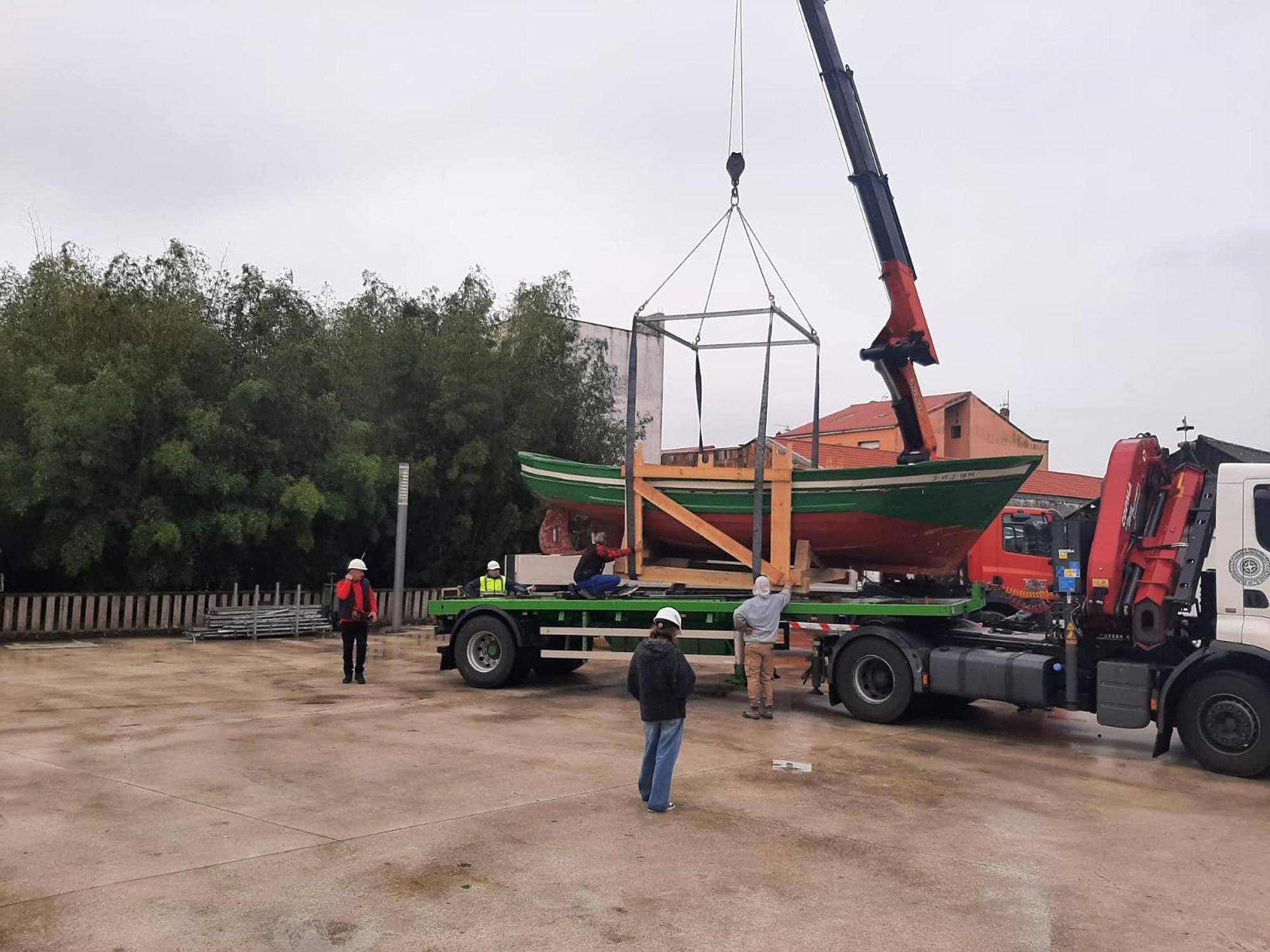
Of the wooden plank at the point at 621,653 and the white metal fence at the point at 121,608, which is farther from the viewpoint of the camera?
the white metal fence at the point at 121,608

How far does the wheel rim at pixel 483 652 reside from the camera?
12.5 meters

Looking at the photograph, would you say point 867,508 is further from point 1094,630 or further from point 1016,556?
point 1016,556

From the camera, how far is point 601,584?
12289mm

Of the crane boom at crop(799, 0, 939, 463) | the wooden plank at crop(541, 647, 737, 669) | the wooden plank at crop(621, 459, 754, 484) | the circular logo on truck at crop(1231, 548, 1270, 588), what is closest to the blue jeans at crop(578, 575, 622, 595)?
the wooden plank at crop(541, 647, 737, 669)

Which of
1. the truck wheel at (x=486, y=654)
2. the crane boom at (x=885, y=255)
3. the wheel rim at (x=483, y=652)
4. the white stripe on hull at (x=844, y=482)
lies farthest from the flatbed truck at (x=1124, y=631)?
the crane boom at (x=885, y=255)

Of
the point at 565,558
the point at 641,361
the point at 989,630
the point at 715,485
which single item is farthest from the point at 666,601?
the point at 641,361

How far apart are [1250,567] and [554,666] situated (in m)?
8.33

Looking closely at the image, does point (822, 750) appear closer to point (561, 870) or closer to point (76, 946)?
point (561, 870)

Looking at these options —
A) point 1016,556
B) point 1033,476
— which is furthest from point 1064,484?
point 1016,556

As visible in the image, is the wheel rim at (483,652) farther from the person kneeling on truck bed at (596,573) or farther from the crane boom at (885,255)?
the crane boom at (885,255)

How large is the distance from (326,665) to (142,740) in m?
5.92

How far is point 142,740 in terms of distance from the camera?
845cm

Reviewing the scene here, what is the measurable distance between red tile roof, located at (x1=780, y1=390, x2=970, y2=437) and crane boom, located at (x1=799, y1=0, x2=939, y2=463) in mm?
27498

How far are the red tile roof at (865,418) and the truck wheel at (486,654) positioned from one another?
29.5 metres
